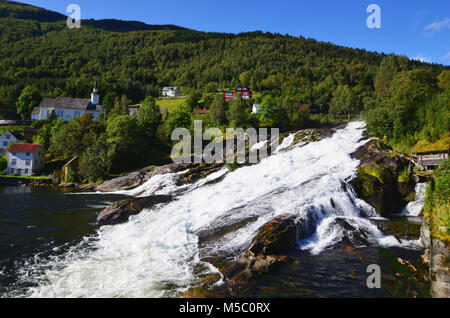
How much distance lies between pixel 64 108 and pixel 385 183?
102942mm

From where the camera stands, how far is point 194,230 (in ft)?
60.5

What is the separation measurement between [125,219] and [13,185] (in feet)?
125

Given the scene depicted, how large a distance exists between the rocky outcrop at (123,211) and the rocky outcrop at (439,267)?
1931 cm

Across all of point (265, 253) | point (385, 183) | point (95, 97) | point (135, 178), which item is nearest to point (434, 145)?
point (385, 183)

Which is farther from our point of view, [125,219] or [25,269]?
[125,219]

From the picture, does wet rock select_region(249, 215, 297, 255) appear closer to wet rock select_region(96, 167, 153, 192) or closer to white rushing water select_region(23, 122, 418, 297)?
white rushing water select_region(23, 122, 418, 297)

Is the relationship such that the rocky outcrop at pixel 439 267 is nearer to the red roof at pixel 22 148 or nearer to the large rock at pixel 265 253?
the large rock at pixel 265 253

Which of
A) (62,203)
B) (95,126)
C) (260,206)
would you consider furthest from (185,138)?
(260,206)

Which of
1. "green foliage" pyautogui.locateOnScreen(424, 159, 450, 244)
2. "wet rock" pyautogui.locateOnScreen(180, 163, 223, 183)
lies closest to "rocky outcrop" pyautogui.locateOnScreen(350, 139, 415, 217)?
"green foliage" pyautogui.locateOnScreen(424, 159, 450, 244)

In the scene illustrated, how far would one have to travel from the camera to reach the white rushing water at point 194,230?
1197cm

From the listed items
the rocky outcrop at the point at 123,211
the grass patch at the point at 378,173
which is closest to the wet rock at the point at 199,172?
the rocky outcrop at the point at 123,211

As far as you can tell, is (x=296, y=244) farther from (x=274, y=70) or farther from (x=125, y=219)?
(x=274, y=70)

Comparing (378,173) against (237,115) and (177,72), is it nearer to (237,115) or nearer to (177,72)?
(237,115)
